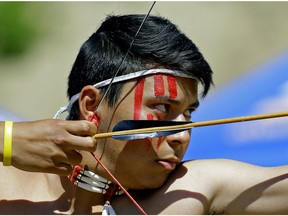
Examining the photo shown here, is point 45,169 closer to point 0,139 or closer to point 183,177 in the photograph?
point 0,139

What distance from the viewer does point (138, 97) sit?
2367 millimetres

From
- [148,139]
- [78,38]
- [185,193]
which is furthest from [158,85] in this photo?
[78,38]

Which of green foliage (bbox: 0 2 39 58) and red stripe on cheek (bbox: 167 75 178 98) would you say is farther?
green foliage (bbox: 0 2 39 58)

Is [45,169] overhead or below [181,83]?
below

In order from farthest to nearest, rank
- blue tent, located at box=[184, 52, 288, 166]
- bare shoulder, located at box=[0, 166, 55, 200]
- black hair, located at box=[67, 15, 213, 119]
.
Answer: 1. blue tent, located at box=[184, 52, 288, 166]
2. bare shoulder, located at box=[0, 166, 55, 200]
3. black hair, located at box=[67, 15, 213, 119]

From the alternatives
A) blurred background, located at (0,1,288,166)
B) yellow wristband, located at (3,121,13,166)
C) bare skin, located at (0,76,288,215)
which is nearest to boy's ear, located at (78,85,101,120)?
bare skin, located at (0,76,288,215)

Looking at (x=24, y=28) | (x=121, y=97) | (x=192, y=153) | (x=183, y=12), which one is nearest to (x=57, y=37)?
(x=24, y=28)

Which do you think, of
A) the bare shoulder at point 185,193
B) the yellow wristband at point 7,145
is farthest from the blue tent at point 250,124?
the yellow wristband at point 7,145

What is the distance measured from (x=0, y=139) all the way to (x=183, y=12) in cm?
363

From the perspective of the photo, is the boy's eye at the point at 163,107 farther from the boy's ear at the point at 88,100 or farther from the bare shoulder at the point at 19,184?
the bare shoulder at the point at 19,184

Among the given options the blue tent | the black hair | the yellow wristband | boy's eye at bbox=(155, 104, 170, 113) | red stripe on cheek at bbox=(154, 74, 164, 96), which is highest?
the black hair

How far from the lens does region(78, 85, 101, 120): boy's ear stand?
2.43 m

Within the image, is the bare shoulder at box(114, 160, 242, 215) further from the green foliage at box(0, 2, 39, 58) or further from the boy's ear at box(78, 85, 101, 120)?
the green foliage at box(0, 2, 39, 58)

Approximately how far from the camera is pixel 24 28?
5602 millimetres
